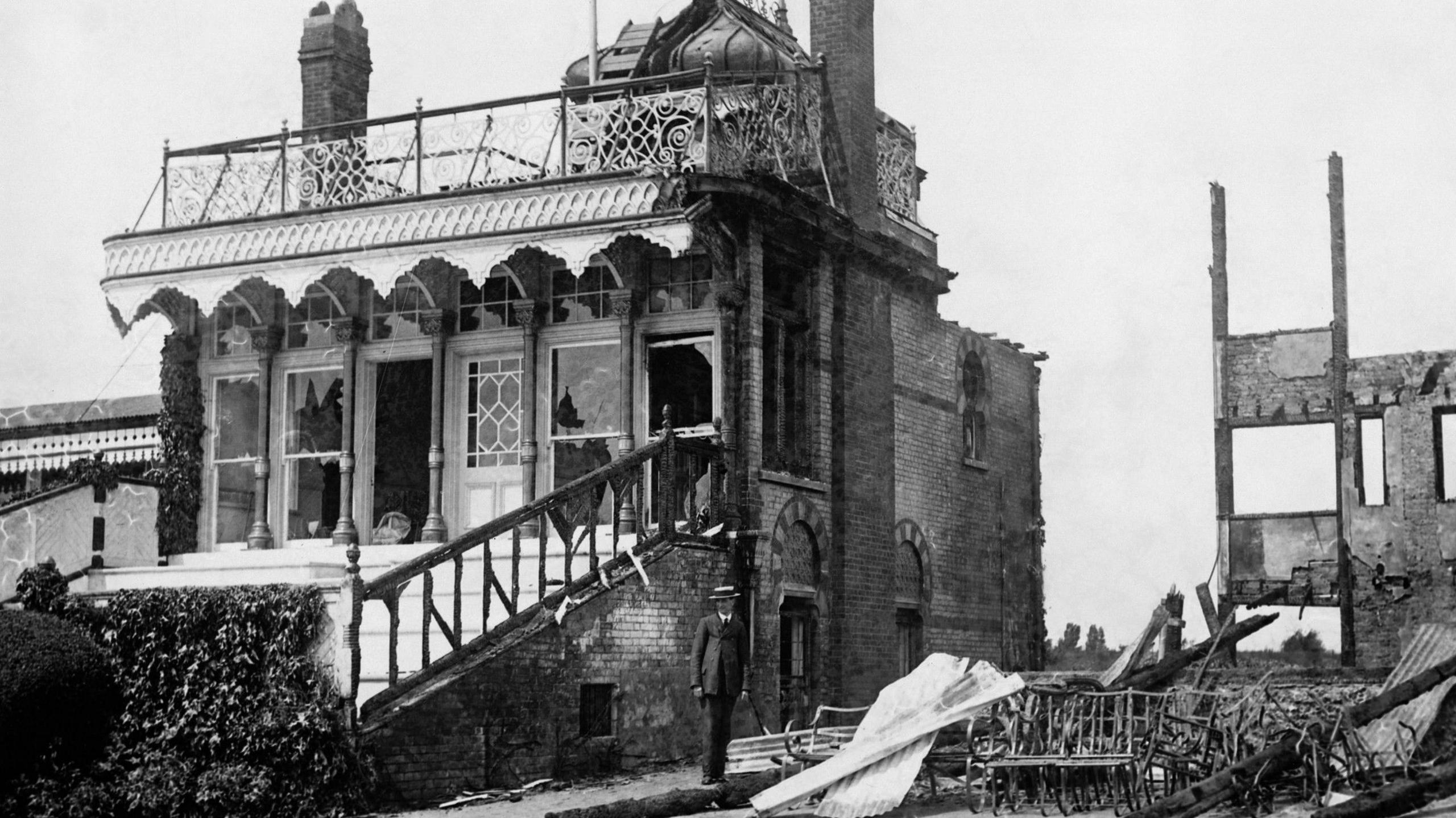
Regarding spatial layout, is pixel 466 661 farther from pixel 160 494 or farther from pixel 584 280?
pixel 160 494

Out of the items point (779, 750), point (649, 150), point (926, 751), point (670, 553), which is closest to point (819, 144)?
point (649, 150)

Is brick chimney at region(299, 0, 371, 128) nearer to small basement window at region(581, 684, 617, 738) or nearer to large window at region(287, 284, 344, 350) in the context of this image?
large window at region(287, 284, 344, 350)

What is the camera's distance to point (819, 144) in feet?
68.4

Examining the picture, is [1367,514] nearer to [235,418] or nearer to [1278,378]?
[1278,378]

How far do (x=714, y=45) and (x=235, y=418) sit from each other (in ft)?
25.3

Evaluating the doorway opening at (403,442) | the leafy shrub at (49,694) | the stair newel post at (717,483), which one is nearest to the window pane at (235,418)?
the doorway opening at (403,442)

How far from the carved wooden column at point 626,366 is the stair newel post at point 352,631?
210 inches

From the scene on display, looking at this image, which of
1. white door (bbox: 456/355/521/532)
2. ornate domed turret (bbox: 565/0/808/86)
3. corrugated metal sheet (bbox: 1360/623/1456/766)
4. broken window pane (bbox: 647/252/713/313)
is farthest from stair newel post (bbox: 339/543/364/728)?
ornate domed turret (bbox: 565/0/808/86)

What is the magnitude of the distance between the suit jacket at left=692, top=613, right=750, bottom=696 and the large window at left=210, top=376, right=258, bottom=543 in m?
8.80

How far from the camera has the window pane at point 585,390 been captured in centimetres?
1991

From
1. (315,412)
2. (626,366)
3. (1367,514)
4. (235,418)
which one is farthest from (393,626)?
(1367,514)

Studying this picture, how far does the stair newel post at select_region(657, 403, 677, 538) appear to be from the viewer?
1762 centimetres

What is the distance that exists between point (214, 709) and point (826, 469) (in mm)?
8305

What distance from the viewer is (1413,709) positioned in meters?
15.1
